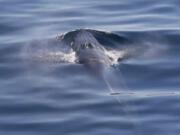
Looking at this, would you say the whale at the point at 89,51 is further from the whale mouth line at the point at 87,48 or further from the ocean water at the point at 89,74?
the ocean water at the point at 89,74

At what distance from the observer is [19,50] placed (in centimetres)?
1650

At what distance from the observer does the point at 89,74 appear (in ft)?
47.7

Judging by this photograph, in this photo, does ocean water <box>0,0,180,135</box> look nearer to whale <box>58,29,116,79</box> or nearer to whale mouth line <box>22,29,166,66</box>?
whale mouth line <box>22,29,166,66</box>

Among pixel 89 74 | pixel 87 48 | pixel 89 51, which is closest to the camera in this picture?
pixel 89 74

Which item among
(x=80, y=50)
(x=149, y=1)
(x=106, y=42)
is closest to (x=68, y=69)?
(x=80, y=50)

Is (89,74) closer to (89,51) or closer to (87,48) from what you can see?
(89,51)

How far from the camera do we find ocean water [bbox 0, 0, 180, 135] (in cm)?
1195

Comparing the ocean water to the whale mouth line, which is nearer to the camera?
the ocean water

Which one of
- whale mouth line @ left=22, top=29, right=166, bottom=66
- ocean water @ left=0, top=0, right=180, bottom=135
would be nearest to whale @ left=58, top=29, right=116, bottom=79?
whale mouth line @ left=22, top=29, right=166, bottom=66

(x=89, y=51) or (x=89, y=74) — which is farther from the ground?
(x=89, y=51)

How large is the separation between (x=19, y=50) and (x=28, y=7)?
484 cm

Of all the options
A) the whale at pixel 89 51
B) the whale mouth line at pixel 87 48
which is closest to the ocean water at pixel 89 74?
the whale mouth line at pixel 87 48

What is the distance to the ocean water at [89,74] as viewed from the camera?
11945 millimetres

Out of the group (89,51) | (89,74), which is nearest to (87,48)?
(89,51)
